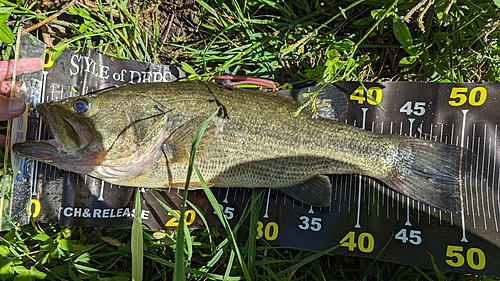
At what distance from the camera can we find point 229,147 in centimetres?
287

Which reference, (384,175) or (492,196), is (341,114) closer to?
(384,175)

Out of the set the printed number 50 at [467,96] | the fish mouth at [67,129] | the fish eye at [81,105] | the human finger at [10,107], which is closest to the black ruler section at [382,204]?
the printed number 50 at [467,96]

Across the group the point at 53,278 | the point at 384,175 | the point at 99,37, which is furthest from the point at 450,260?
the point at 99,37

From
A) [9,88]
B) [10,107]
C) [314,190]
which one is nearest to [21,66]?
[9,88]

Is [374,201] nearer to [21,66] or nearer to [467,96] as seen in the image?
[467,96]

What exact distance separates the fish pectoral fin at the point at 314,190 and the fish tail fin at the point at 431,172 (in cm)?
47

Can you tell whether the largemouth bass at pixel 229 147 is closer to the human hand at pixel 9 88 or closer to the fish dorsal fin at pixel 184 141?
the fish dorsal fin at pixel 184 141

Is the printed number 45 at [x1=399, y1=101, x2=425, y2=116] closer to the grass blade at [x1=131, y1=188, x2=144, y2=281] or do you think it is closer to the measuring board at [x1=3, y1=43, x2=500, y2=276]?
the measuring board at [x1=3, y1=43, x2=500, y2=276]

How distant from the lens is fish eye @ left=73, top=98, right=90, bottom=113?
2762mm

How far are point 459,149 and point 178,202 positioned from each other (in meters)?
2.15

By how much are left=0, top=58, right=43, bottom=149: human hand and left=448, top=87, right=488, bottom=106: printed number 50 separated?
321 cm

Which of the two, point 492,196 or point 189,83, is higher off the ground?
point 189,83

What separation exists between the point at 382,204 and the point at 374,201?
0.20 feet

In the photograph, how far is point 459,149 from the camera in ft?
9.70
